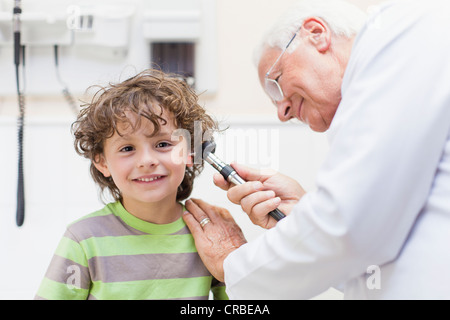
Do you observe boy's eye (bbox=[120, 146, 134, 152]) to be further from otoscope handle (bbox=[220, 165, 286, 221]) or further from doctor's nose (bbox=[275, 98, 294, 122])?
doctor's nose (bbox=[275, 98, 294, 122])

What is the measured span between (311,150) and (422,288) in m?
0.76

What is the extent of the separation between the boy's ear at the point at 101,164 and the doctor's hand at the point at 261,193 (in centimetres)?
25

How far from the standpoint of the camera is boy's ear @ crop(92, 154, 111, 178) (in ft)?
3.16

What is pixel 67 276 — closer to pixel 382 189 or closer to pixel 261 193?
pixel 261 193

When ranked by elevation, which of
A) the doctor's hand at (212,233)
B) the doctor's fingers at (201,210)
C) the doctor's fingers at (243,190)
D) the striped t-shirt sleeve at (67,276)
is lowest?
the striped t-shirt sleeve at (67,276)

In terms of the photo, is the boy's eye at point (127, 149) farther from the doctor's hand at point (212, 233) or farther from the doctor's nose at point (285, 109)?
the doctor's nose at point (285, 109)

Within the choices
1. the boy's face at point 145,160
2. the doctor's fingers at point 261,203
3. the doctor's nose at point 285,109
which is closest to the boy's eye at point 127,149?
the boy's face at point 145,160

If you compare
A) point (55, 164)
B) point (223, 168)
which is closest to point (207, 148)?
point (223, 168)

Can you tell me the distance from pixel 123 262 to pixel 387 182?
23.2 inches

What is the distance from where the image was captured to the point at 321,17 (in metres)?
0.94

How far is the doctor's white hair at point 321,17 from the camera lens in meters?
0.92

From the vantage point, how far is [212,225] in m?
0.97
